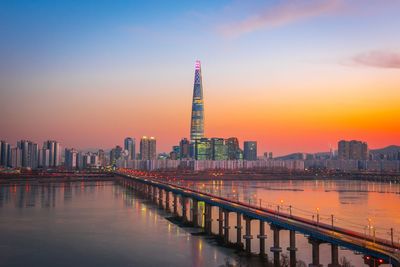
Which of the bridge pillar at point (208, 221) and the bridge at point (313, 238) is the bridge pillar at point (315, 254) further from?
the bridge pillar at point (208, 221)

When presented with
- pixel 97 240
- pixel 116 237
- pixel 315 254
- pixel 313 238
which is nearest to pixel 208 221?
pixel 116 237

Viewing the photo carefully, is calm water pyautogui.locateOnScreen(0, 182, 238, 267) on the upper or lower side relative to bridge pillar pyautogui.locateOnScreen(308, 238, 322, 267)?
lower

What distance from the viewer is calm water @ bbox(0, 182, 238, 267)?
41.9 metres

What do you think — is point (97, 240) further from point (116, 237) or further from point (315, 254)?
point (315, 254)

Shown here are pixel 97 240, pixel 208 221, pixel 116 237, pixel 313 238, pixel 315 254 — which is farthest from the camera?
pixel 208 221

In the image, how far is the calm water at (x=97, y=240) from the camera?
4191cm

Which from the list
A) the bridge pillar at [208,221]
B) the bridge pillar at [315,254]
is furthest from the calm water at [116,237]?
the bridge pillar at [315,254]

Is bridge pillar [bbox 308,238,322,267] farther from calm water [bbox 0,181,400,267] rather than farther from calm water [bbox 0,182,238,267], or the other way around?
calm water [bbox 0,182,238,267]

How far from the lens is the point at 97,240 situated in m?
51.9

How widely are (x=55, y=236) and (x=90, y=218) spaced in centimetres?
1577

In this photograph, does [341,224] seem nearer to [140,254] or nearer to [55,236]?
[140,254]

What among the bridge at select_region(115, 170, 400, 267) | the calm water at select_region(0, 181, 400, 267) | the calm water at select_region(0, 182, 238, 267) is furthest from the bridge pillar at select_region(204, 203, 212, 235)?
the calm water at select_region(0, 182, 238, 267)

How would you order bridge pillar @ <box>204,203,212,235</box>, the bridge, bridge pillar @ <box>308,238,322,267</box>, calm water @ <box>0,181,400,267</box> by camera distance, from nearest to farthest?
the bridge < bridge pillar @ <box>308,238,322,267</box> < calm water @ <box>0,181,400,267</box> < bridge pillar @ <box>204,203,212,235</box>

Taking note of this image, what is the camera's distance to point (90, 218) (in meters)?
70.3
